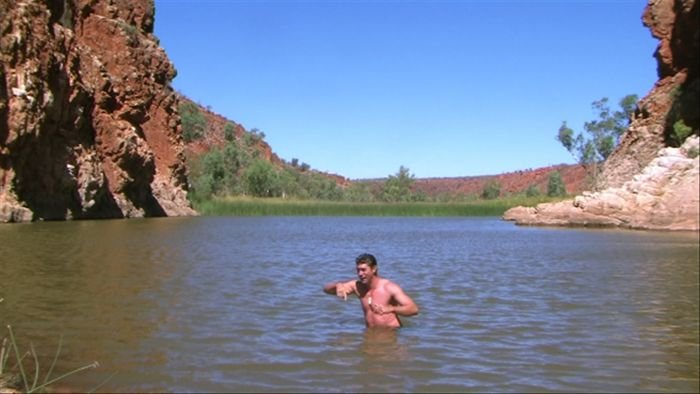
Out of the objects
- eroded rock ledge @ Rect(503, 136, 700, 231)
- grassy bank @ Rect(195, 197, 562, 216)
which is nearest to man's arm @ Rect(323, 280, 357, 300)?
eroded rock ledge @ Rect(503, 136, 700, 231)

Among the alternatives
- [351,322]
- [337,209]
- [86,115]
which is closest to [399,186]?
[337,209]

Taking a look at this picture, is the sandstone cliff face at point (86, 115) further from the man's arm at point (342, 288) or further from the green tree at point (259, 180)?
the man's arm at point (342, 288)

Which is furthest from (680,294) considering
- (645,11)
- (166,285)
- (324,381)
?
(645,11)

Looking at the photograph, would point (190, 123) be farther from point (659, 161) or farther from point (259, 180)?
point (659, 161)

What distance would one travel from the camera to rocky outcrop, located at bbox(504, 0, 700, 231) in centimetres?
2988

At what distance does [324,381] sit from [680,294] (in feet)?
23.9

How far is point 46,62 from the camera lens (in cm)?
3669

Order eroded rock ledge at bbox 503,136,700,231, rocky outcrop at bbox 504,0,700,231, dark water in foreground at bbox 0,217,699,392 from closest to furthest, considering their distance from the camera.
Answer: dark water in foreground at bbox 0,217,699,392 → eroded rock ledge at bbox 503,136,700,231 → rocky outcrop at bbox 504,0,700,231

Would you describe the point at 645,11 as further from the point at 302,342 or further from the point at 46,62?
the point at 302,342

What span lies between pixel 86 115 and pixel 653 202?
3080 cm

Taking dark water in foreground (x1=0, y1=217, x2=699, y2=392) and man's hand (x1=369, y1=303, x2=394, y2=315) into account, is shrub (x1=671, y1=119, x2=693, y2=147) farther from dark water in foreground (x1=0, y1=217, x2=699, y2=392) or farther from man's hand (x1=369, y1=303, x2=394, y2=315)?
man's hand (x1=369, y1=303, x2=394, y2=315)

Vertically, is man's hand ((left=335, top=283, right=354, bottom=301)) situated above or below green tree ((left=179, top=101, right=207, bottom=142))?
below

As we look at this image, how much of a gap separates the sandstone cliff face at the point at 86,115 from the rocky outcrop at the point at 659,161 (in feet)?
77.8

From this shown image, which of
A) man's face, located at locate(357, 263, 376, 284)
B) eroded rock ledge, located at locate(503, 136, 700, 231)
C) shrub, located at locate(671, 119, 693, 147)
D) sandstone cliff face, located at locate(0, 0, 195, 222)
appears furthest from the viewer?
shrub, located at locate(671, 119, 693, 147)
